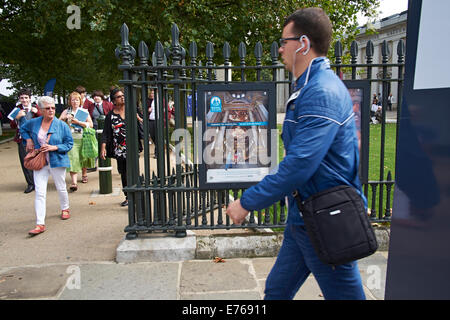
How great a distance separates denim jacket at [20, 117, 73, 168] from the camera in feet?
18.1

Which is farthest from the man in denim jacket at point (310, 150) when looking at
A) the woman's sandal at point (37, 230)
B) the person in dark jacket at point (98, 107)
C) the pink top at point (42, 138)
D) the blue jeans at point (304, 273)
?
the person in dark jacket at point (98, 107)

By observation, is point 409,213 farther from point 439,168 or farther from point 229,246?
point 229,246

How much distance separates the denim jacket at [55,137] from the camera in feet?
18.1

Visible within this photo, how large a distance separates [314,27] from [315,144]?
648mm

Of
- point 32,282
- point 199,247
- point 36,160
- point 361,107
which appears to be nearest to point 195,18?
point 36,160

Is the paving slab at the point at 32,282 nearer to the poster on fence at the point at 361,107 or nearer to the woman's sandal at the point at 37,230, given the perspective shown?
the woman's sandal at the point at 37,230

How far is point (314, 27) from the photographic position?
6.77 feet

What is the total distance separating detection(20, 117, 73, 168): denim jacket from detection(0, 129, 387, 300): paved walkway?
35.9 inches

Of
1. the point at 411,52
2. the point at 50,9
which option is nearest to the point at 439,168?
the point at 411,52

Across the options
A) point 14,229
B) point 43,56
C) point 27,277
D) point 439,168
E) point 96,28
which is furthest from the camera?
point 43,56

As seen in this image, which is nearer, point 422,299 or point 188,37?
point 422,299

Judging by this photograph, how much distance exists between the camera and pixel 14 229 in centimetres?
553

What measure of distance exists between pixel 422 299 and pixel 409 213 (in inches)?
12.0

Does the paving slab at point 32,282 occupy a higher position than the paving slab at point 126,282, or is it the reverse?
the paving slab at point 126,282
